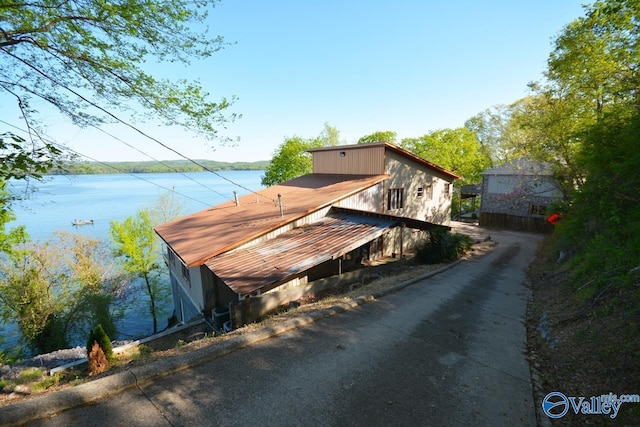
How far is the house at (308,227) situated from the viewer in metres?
11.1

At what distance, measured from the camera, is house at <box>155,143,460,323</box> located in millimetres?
11062

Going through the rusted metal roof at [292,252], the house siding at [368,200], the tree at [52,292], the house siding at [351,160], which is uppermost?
the house siding at [351,160]

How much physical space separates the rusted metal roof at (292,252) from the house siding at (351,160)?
5.82 meters

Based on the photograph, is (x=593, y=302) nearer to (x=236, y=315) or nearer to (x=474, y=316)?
(x=474, y=316)

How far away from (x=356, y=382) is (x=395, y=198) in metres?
16.2

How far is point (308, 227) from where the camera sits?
47.1 ft

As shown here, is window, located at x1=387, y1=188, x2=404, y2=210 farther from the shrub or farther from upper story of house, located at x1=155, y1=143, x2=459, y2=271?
the shrub

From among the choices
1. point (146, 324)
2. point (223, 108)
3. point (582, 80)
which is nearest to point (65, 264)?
point (146, 324)

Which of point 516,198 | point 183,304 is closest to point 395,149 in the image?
point 183,304

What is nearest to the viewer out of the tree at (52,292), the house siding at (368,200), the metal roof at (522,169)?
the house siding at (368,200)

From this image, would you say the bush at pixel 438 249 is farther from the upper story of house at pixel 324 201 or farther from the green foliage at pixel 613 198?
the green foliage at pixel 613 198

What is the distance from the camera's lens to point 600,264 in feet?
30.4

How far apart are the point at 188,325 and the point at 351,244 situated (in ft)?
27.7

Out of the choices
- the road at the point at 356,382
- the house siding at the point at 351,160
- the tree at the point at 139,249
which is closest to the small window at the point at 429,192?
the house siding at the point at 351,160
